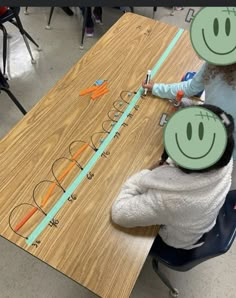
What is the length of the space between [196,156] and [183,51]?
3.80 ft

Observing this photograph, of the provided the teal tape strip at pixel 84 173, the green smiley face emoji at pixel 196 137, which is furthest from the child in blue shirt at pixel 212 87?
the green smiley face emoji at pixel 196 137

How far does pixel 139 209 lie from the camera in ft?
2.99

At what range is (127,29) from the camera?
1674 millimetres

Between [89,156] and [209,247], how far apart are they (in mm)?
539

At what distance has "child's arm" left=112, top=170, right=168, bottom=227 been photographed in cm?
89

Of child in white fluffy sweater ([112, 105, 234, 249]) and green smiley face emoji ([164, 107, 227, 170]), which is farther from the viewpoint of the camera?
→ child in white fluffy sweater ([112, 105, 234, 249])

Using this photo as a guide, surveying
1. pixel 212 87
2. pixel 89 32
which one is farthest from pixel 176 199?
pixel 89 32

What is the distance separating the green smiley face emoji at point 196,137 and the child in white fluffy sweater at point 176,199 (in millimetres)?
221

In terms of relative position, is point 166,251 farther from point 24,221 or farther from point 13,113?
point 13,113

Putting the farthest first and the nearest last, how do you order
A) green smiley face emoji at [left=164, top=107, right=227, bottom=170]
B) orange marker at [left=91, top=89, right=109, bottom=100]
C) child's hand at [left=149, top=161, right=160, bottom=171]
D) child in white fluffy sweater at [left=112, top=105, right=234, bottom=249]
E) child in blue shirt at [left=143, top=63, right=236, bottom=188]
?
orange marker at [left=91, top=89, right=109, bottom=100]
child in blue shirt at [left=143, top=63, right=236, bottom=188]
child's hand at [left=149, top=161, right=160, bottom=171]
child in white fluffy sweater at [left=112, top=105, right=234, bottom=249]
green smiley face emoji at [left=164, top=107, right=227, bottom=170]

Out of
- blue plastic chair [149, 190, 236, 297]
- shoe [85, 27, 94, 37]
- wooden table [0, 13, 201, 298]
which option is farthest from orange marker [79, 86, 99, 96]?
shoe [85, 27, 94, 37]

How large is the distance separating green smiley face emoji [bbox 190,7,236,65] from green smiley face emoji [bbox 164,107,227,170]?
0.54ft

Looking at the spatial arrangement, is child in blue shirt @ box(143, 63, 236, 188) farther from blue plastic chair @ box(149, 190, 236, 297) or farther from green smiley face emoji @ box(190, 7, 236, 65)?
green smiley face emoji @ box(190, 7, 236, 65)

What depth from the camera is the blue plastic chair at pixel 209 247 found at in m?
0.99
